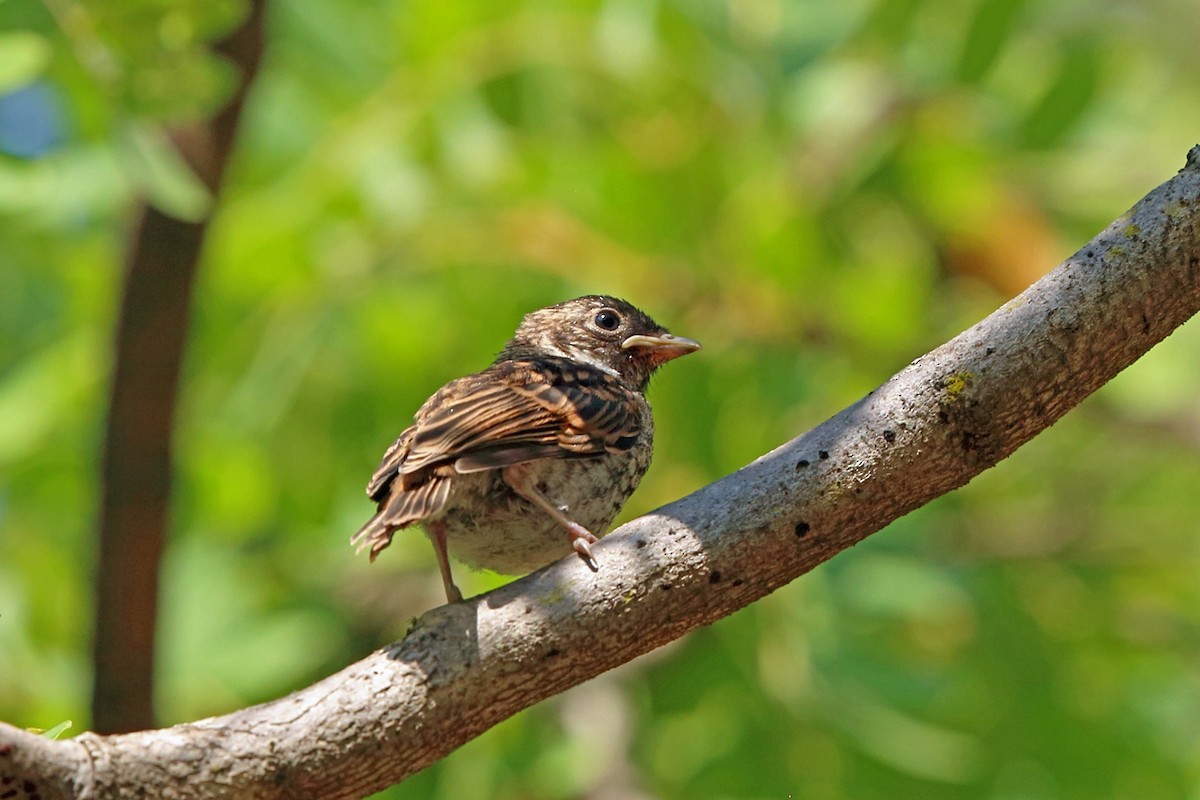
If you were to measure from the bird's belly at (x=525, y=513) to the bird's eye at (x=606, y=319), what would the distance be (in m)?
1.01

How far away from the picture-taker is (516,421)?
3.86m

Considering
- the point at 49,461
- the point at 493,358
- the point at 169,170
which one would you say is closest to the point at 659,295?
the point at 493,358

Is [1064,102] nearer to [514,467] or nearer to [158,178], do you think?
[514,467]

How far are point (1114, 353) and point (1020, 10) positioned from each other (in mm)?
2678

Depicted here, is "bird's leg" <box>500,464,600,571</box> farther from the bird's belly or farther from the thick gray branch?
the thick gray branch

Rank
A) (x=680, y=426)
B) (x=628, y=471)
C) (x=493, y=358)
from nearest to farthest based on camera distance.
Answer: (x=628, y=471) < (x=680, y=426) < (x=493, y=358)

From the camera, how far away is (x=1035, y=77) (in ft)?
18.7

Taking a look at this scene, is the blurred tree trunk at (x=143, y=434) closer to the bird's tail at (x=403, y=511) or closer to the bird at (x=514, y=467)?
the bird at (x=514, y=467)

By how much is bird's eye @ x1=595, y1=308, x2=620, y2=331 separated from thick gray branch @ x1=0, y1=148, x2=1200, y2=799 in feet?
7.06

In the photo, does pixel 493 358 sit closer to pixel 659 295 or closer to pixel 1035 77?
pixel 659 295

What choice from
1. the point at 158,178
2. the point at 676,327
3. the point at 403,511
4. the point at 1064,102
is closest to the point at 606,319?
the point at 676,327

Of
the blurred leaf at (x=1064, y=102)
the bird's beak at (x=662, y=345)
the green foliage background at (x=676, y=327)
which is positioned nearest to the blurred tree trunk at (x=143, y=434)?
the green foliage background at (x=676, y=327)

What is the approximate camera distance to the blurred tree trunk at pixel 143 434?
508cm

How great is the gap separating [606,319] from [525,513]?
1304 millimetres
